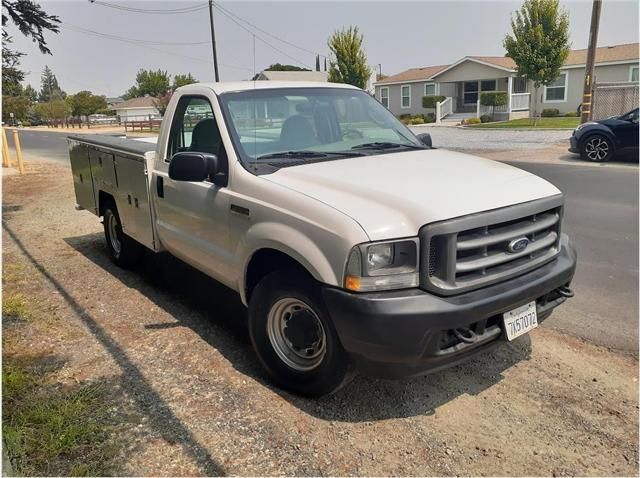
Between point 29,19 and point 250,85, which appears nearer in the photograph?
point 250,85

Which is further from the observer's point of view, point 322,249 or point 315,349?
point 315,349

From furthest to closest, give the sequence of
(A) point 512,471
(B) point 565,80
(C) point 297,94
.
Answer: (B) point 565,80
(C) point 297,94
(A) point 512,471

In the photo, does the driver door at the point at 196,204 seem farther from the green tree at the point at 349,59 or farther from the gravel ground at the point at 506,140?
the green tree at the point at 349,59

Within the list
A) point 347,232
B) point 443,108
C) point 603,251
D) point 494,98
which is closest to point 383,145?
point 347,232

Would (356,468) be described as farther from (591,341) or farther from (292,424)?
(591,341)

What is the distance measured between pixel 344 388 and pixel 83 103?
79.7 m

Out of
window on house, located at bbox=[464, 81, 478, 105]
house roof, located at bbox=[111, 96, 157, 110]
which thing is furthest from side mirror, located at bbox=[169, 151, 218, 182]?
house roof, located at bbox=[111, 96, 157, 110]

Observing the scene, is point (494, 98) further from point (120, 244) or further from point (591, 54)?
point (120, 244)

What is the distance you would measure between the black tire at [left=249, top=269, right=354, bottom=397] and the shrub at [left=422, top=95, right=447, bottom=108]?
125ft

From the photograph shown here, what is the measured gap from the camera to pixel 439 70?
4088 centimetres

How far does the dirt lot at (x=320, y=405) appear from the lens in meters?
2.87

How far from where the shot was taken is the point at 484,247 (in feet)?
9.89

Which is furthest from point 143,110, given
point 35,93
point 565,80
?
point 35,93

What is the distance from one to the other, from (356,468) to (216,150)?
8.02 ft
